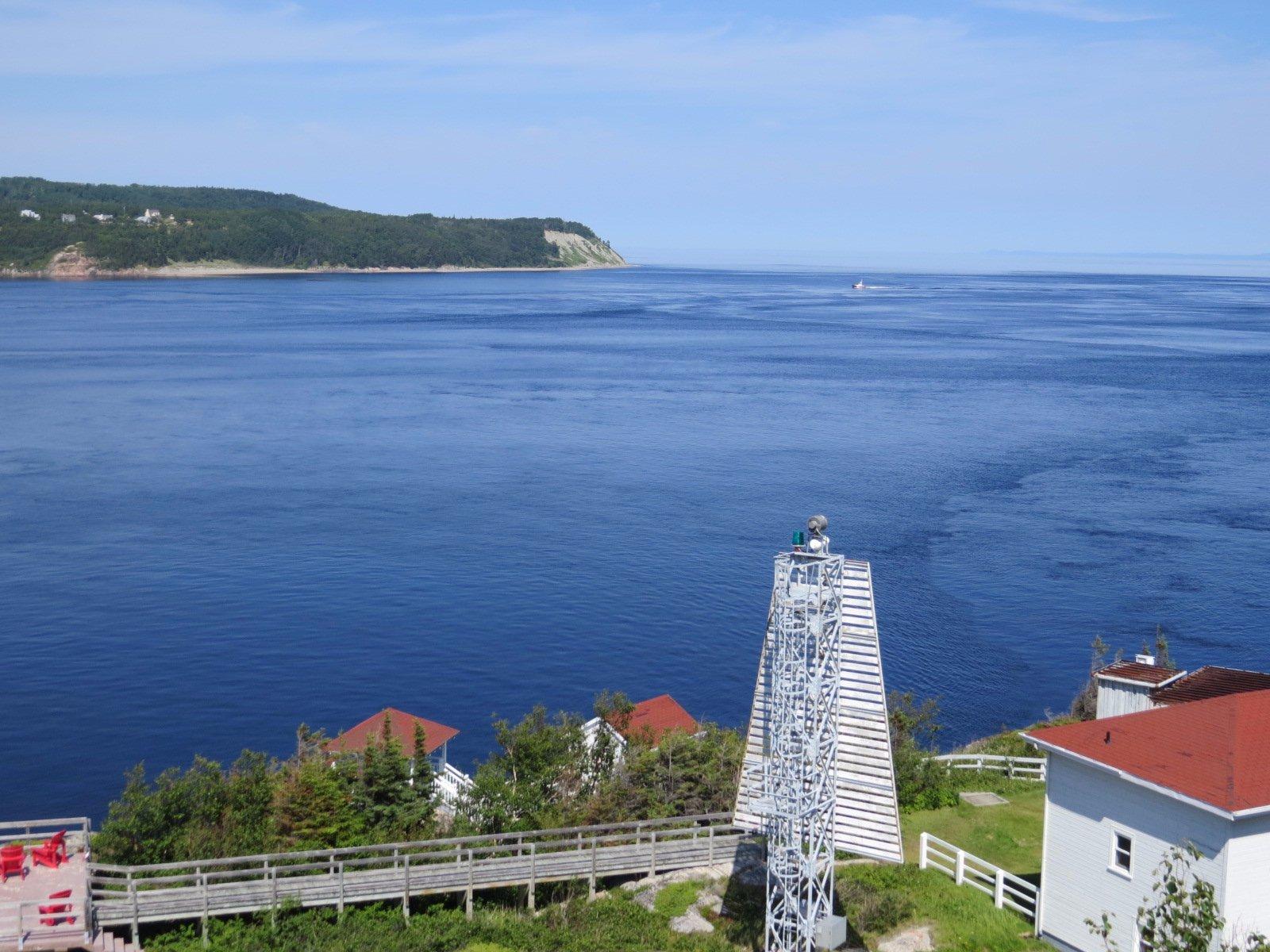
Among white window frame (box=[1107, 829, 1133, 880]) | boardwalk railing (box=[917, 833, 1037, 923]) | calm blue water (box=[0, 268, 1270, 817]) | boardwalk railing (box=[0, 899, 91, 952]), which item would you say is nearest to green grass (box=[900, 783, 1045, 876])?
boardwalk railing (box=[917, 833, 1037, 923])

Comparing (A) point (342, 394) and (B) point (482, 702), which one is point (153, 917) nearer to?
(B) point (482, 702)

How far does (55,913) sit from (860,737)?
12131 mm

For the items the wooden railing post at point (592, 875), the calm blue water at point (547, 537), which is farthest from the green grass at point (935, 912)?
the calm blue water at point (547, 537)

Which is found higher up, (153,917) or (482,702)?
(153,917)

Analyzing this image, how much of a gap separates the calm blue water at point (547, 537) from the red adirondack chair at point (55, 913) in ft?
51.9

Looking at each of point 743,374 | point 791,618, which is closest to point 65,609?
point 791,618

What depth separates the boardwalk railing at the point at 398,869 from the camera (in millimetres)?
19953

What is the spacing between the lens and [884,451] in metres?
80.0

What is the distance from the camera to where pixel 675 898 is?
21.6 meters

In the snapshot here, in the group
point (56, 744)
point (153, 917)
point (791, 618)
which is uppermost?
point (791, 618)

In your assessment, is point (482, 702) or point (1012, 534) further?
point (1012, 534)

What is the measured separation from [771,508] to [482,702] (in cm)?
2627

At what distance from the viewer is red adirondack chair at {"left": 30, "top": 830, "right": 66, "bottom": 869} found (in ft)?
67.4

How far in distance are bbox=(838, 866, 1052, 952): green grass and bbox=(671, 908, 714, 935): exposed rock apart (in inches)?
88.1
